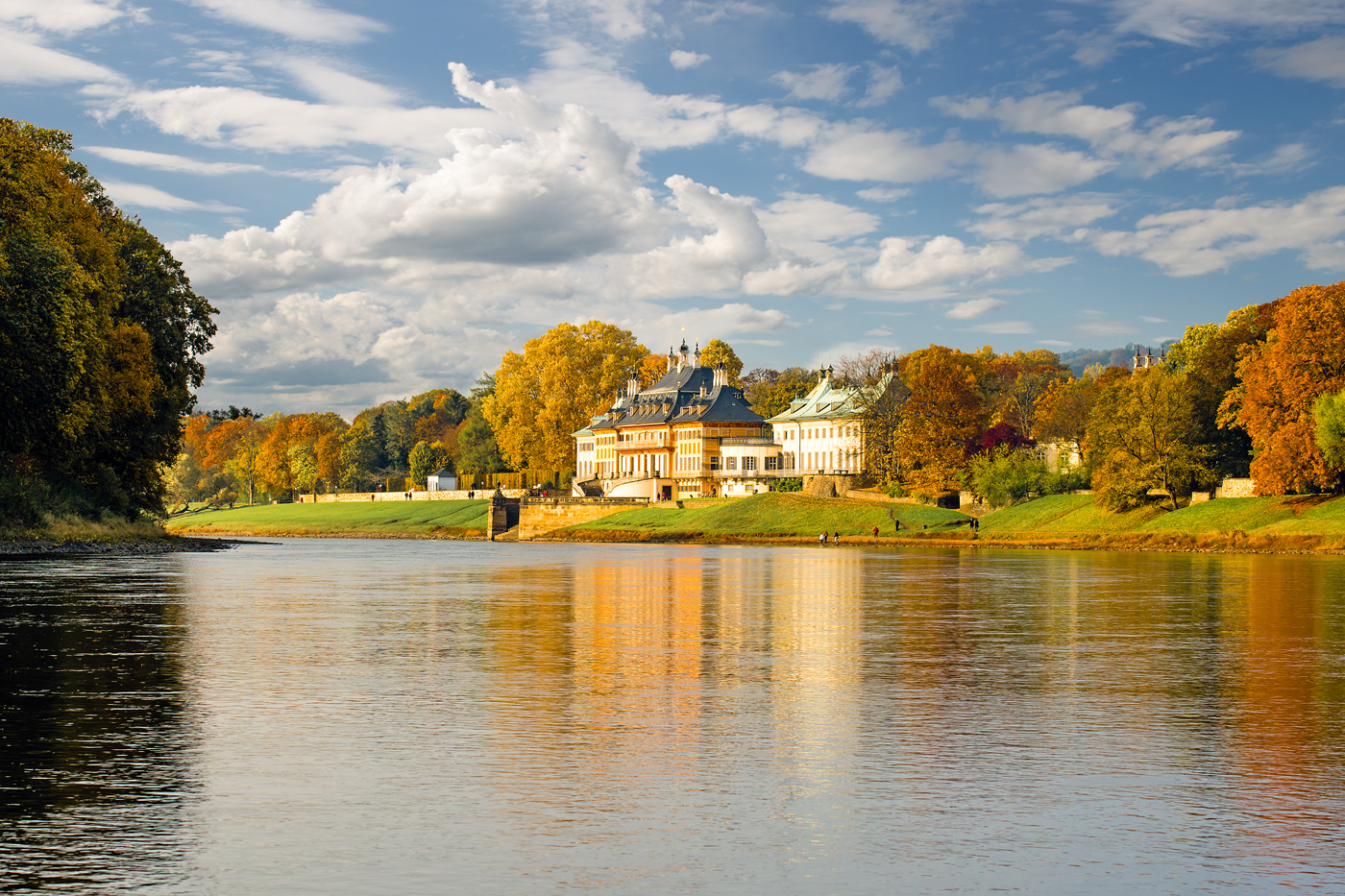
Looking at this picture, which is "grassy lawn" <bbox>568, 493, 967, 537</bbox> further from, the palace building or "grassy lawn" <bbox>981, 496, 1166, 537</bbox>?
the palace building

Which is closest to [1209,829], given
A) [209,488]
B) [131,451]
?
[131,451]

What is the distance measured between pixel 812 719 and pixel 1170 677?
22.1ft

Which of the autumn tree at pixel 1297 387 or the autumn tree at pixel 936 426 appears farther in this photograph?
the autumn tree at pixel 936 426

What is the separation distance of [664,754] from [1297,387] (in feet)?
230

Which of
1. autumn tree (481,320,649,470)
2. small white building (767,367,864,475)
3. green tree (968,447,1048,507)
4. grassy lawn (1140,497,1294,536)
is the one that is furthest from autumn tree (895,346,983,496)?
autumn tree (481,320,649,470)

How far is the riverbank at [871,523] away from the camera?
231ft

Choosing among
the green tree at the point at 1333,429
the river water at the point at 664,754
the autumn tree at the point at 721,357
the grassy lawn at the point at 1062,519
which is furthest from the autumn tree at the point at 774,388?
the river water at the point at 664,754

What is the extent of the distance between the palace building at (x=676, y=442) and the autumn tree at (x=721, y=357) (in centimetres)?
165

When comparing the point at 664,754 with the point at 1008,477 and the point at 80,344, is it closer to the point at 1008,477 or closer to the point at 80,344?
the point at 80,344

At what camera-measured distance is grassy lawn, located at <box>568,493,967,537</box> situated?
95.9m

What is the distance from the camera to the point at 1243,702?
50.6 feet

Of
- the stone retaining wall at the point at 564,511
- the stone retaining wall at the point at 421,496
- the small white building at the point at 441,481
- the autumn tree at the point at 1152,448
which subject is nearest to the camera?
the autumn tree at the point at 1152,448

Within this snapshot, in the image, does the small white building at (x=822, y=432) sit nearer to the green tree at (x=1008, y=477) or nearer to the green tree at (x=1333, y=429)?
the green tree at (x=1008, y=477)

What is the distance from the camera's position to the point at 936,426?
10069 cm
